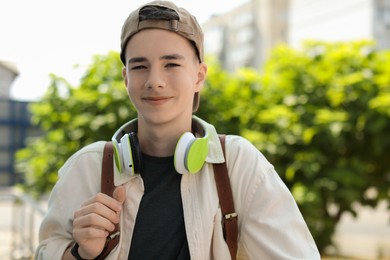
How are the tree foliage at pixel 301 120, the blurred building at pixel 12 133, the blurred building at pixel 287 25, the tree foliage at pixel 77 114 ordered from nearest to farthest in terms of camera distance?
the tree foliage at pixel 77 114, the tree foliage at pixel 301 120, the blurred building at pixel 12 133, the blurred building at pixel 287 25

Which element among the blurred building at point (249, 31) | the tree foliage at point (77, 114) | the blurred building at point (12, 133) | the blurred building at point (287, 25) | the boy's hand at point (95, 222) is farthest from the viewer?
the blurred building at point (249, 31)

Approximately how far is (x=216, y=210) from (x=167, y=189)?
0.17 metres

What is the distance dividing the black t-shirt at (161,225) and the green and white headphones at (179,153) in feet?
0.27

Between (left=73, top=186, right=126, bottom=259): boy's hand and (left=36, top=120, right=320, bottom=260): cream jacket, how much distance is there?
0.07 m

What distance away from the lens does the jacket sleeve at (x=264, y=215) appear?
5.46 ft

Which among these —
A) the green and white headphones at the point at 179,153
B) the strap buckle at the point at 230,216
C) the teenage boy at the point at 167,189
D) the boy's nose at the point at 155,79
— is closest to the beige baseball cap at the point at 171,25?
the teenage boy at the point at 167,189

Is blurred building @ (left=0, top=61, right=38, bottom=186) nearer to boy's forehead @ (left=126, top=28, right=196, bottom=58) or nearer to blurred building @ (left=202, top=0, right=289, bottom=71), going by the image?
boy's forehead @ (left=126, top=28, right=196, bottom=58)

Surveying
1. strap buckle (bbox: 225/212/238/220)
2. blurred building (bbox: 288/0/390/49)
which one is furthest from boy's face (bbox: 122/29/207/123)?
blurred building (bbox: 288/0/390/49)

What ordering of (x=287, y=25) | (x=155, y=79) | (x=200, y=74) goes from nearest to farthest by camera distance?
(x=155, y=79)
(x=200, y=74)
(x=287, y=25)

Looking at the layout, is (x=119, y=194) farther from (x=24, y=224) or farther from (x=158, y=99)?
(x=24, y=224)

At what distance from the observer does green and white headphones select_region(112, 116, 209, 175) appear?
168 centimetres

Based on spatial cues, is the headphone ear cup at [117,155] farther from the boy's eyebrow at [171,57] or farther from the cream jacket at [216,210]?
the boy's eyebrow at [171,57]

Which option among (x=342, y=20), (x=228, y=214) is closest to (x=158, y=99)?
(x=228, y=214)

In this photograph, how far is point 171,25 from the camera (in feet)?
5.68
